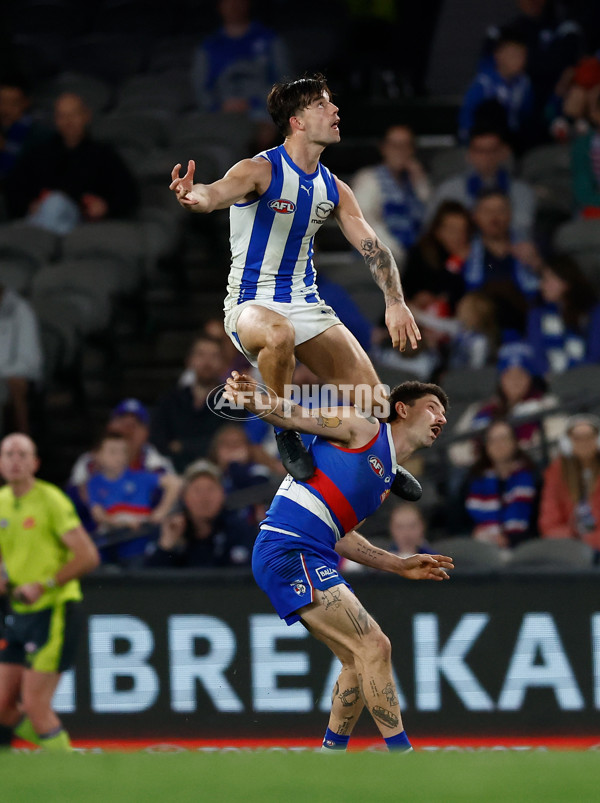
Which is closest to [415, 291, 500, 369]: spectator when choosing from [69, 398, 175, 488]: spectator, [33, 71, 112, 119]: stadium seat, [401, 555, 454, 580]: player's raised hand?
[69, 398, 175, 488]: spectator

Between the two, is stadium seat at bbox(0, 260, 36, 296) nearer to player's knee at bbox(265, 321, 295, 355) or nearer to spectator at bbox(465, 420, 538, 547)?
spectator at bbox(465, 420, 538, 547)

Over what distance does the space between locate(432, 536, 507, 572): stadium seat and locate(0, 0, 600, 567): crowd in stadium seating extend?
199 millimetres

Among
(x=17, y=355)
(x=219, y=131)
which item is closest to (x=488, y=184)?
(x=219, y=131)

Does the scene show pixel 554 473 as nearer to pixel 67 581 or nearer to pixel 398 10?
pixel 67 581

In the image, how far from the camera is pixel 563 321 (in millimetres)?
10969

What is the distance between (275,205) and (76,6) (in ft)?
38.2

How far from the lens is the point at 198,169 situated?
12625 millimetres

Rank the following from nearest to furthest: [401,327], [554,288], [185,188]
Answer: [185,188], [401,327], [554,288]

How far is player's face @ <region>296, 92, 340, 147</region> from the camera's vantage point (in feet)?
21.1

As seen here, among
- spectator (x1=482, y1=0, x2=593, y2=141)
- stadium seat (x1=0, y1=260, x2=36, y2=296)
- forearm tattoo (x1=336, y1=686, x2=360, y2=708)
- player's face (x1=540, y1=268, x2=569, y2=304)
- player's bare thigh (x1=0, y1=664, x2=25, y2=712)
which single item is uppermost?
spectator (x1=482, y1=0, x2=593, y2=141)

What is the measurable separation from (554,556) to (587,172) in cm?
355

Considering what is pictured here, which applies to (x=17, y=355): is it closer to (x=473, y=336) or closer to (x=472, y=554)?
(x=473, y=336)

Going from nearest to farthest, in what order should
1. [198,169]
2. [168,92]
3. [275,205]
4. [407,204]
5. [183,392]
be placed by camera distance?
[275,205], [183,392], [407,204], [198,169], [168,92]

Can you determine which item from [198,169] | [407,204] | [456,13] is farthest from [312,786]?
[456,13]
